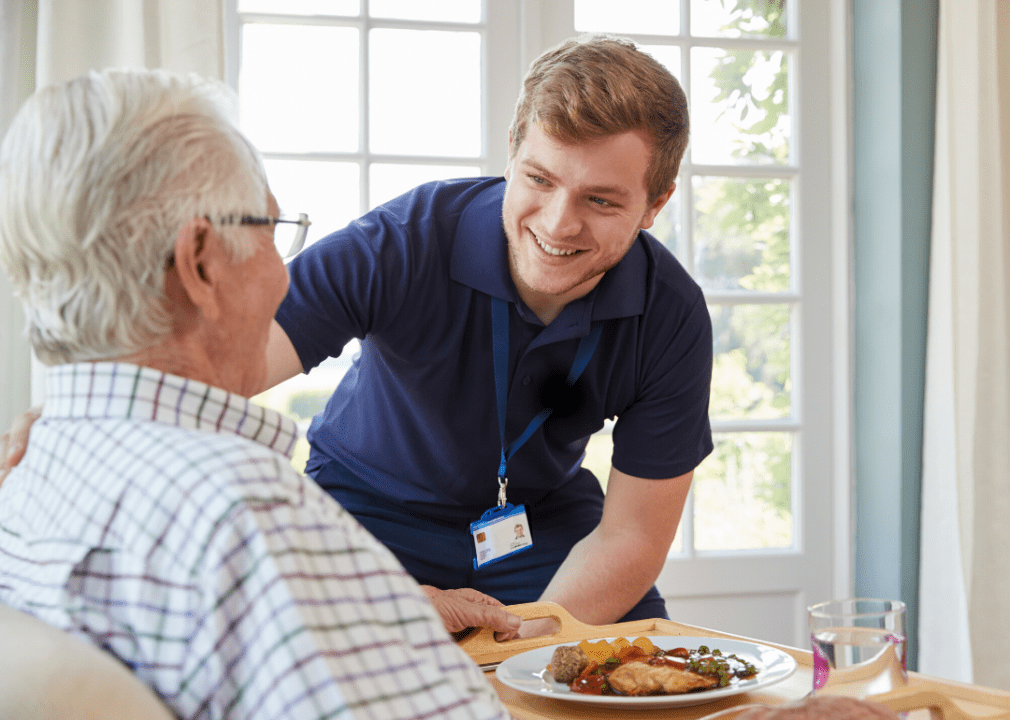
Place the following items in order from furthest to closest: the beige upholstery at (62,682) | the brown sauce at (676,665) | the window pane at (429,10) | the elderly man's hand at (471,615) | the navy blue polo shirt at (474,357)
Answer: the window pane at (429,10)
the navy blue polo shirt at (474,357)
the elderly man's hand at (471,615)
the brown sauce at (676,665)
the beige upholstery at (62,682)

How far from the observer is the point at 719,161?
2.87 meters

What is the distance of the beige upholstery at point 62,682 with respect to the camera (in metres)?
0.54

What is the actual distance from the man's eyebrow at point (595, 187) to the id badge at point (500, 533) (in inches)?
23.3

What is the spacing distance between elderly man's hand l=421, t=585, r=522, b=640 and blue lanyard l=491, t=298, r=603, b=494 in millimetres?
442

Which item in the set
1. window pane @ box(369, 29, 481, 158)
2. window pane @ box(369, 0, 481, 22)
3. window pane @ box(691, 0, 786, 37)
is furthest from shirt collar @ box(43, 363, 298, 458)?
window pane @ box(691, 0, 786, 37)

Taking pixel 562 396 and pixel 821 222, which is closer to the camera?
pixel 562 396

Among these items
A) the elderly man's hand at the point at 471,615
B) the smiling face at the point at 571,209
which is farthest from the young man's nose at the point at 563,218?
the elderly man's hand at the point at 471,615

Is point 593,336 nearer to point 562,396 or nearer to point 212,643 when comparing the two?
point 562,396

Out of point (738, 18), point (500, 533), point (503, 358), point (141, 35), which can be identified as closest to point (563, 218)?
point (503, 358)

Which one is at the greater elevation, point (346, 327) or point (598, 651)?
point (346, 327)

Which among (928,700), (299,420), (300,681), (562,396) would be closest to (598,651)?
(928,700)

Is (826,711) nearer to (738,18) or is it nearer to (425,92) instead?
(425,92)

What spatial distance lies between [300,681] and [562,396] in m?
1.12

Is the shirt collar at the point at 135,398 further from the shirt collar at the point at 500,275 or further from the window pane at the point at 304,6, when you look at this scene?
the window pane at the point at 304,6
